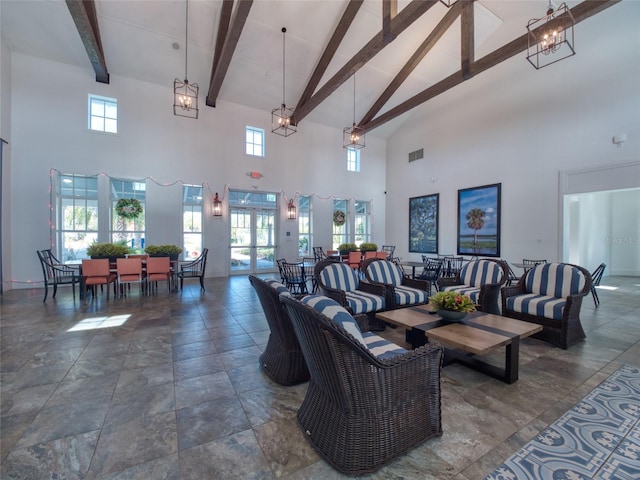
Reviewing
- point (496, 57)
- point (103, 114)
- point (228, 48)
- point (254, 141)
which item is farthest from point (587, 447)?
point (103, 114)

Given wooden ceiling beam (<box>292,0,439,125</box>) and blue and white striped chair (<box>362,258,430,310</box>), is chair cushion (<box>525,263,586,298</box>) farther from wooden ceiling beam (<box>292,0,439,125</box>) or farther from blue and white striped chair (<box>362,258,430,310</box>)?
wooden ceiling beam (<box>292,0,439,125</box>)

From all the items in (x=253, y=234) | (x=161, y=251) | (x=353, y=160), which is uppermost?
(x=353, y=160)

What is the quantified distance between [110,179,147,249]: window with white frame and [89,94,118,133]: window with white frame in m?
1.31

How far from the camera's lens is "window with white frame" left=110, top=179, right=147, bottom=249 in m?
7.20

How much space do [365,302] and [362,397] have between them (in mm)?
2100

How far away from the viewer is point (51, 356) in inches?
114

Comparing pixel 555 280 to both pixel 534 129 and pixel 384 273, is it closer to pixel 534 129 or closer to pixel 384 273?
pixel 384 273

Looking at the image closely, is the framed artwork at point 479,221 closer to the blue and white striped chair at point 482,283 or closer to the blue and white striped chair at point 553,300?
the blue and white striped chair at point 482,283

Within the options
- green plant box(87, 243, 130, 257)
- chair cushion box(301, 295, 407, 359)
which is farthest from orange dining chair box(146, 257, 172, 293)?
chair cushion box(301, 295, 407, 359)

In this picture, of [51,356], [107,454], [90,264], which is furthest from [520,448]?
[90,264]

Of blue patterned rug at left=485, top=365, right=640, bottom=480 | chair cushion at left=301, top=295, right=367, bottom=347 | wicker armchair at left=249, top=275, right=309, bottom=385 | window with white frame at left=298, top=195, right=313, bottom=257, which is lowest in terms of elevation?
blue patterned rug at left=485, top=365, right=640, bottom=480

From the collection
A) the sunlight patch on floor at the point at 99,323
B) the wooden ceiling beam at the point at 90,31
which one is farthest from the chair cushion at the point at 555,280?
the wooden ceiling beam at the point at 90,31

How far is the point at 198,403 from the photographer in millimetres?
2115

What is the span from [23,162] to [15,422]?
707 cm
